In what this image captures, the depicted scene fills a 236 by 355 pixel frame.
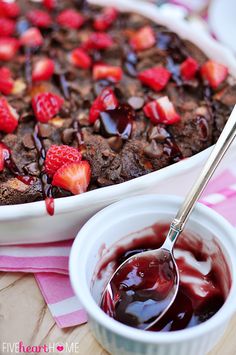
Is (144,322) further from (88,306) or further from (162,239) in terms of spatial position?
(162,239)

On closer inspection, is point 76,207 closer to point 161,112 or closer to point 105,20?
point 161,112

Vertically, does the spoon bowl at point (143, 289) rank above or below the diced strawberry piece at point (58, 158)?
below

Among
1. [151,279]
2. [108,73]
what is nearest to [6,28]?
[108,73]

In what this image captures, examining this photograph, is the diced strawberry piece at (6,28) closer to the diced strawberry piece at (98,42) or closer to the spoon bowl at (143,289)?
the diced strawberry piece at (98,42)

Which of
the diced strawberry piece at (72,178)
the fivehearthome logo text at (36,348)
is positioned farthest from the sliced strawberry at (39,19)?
the fivehearthome logo text at (36,348)

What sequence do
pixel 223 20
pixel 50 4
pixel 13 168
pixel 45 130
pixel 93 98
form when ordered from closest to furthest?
pixel 13 168
pixel 45 130
pixel 93 98
pixel 50 4
pixel 223 20

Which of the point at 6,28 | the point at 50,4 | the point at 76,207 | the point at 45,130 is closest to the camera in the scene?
the point at 76,207

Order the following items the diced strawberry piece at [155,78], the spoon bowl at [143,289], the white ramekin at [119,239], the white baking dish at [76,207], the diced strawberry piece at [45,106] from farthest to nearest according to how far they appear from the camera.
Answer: the diced strawberry piece at [155,78]
the diced strawberry piece at [45,106]
the white baking dish at [76,207]
the spoon bowl at [143,289]
the white ramekin at [119,239]

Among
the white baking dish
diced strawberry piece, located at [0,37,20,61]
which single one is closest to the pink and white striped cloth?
the white baking dish
